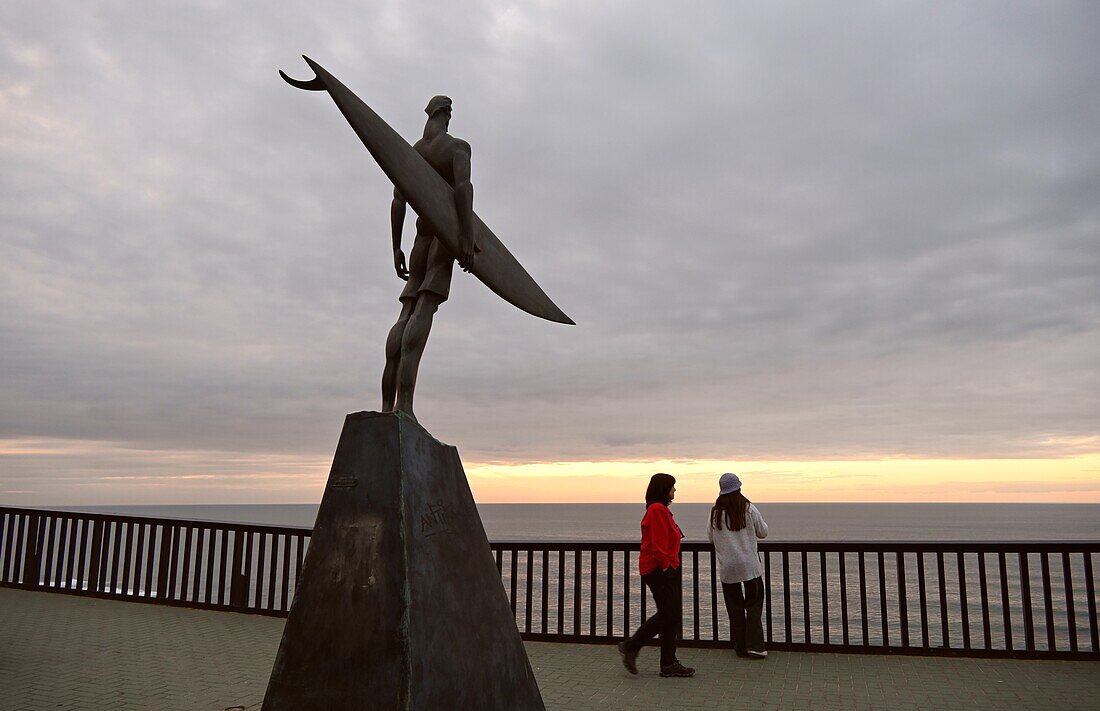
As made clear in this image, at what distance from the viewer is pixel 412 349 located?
4.65 meters

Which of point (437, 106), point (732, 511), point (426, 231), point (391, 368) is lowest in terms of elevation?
point (732, 511)

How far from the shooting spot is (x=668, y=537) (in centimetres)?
609

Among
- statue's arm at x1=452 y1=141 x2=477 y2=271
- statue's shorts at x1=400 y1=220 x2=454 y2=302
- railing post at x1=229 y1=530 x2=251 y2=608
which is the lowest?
railing post at x1=229 y1=530 x2=251 y2=608

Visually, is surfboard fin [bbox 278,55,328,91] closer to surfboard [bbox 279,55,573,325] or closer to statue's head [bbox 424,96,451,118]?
surfboard [bbox 279,55,573,325]

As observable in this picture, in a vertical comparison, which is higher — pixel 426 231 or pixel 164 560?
pixel 426 231

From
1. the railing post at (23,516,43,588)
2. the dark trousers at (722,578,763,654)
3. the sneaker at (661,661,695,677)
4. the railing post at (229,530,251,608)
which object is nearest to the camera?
the sneaker at (661,661,695,677)

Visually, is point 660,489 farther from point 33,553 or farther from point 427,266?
point 33,553

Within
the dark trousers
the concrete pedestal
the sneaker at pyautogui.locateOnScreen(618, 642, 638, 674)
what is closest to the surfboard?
the concrete pedestal

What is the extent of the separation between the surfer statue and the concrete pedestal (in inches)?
14.8

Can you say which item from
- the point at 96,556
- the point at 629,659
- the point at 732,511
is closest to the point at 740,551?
the point at 732,511

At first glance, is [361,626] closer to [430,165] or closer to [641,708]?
[641,708]

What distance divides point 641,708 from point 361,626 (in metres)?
2.35

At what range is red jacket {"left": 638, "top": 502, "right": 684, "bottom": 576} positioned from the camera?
6.07m

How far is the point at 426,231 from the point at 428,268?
0.88 ft
